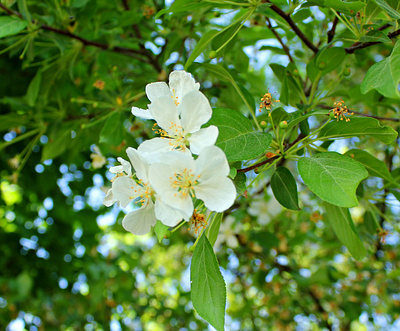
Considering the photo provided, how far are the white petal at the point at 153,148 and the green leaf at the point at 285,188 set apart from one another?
1.12 ft

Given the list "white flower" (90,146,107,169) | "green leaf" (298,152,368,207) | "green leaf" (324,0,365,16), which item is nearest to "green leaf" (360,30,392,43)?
"green leaf" (324,0,365,16)

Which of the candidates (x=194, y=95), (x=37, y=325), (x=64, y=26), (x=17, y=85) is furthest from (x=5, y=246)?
(x=194, y=95)

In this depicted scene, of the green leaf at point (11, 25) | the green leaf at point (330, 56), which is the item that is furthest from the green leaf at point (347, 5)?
the green leaf at point (11, 25)

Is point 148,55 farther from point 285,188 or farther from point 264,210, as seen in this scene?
point 285,188

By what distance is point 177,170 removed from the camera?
0.90m

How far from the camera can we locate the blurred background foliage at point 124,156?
1.88m

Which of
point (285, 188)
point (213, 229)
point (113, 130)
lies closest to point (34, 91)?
point (113, 130)

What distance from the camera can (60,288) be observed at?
3527 mm

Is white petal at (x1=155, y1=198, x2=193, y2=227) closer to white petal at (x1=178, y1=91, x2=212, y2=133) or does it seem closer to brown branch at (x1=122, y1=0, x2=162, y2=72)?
white petal at (x1=178, y1=91, x2=212, y2=133)

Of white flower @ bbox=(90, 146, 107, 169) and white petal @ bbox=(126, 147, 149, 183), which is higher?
white petal @ bbox=(126, 147, 149, 183)

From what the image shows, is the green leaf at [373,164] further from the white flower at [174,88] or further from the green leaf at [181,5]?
the green leaf at [181,5]

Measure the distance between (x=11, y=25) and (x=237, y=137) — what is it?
119 centimetres

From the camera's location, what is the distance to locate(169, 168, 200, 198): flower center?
893 mm

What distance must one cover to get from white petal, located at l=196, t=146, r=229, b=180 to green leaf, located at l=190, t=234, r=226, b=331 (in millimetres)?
235
